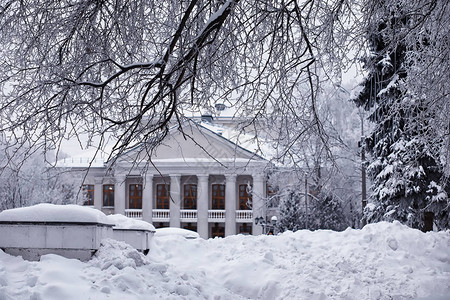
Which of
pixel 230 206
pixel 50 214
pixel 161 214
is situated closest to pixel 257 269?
pixel 50 214

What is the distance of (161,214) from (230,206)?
189 inches

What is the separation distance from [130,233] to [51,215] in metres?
3.39

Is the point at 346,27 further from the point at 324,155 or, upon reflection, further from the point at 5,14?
the point at 5,14

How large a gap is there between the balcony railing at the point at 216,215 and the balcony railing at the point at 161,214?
2.85 metres

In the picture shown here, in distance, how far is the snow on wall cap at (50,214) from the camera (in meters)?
7.14

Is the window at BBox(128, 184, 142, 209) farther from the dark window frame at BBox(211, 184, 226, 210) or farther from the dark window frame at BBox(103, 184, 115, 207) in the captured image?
the dark window frame at BBox(211, 184, 226, 210)

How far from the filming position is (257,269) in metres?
9.99

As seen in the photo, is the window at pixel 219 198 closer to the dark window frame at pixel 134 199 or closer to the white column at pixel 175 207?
the white column at pixel 175 207

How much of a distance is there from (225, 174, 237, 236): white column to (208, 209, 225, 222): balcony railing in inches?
18.7

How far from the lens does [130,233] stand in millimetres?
10562

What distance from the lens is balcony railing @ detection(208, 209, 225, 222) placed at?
39.0m

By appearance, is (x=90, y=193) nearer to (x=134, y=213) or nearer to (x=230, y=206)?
(x=134, y=213)

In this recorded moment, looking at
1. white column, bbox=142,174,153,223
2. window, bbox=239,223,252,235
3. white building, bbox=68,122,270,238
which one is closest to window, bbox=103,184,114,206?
white building, bbox=68,122,270,238

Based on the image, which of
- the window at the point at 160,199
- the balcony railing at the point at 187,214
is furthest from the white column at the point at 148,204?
the balcony railing at the point at 187,214
